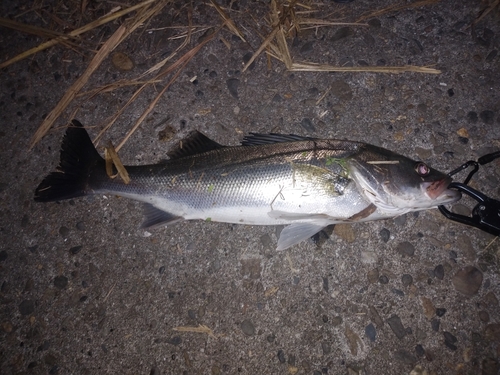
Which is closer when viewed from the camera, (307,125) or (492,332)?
(492,332)

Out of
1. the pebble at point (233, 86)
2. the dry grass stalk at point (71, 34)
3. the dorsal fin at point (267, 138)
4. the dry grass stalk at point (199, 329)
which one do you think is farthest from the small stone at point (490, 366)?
the dry grass stalk at point (71, 34)

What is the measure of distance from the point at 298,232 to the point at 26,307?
8.16 ft

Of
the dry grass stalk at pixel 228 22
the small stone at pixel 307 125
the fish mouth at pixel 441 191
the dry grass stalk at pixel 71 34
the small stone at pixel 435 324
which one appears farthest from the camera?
the dry grass stalk at pixel 71 34

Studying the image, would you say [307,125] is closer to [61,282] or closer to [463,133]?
[463,133]

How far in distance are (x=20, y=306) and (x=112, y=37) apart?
107 inches

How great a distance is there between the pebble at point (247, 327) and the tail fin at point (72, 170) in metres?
1.71

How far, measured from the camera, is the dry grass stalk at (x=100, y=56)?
3.22 metres

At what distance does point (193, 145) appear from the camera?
8.73 ft

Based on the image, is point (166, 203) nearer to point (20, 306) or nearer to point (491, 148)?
point (20, 306)

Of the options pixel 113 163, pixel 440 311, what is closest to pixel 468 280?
pixel 440 311

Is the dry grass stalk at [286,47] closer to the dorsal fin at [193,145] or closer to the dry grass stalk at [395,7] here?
the dry grass stalk at [395,7]

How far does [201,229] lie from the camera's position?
2.77 meters

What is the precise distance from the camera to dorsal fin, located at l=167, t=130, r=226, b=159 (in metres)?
2.65

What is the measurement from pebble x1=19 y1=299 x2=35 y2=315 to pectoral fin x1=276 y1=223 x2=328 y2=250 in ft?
7.39
